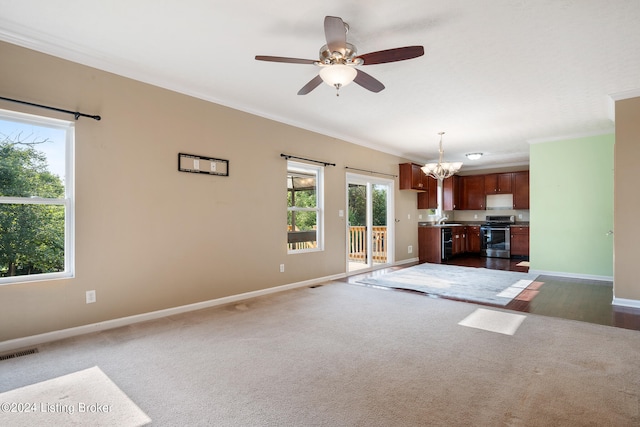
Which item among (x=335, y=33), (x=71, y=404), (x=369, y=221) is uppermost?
(x=335, y=33)

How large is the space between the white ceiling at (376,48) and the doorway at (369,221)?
210 cm

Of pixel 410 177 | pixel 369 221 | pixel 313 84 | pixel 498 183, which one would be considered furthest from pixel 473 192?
pixel 313 84

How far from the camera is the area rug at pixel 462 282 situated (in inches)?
179

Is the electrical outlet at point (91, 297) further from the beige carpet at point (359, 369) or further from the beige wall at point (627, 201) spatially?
the beige wall at point (627, 201)

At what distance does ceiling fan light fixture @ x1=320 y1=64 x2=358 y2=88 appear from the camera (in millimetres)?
2596

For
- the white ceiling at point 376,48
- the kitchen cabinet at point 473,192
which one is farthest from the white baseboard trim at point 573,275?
the kitchen cabinet at point 473,192

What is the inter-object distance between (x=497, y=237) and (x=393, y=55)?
300 inches

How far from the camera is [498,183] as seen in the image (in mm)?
9117

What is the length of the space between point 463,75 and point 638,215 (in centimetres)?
283

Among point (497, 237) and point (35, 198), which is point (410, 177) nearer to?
point (497, 237)

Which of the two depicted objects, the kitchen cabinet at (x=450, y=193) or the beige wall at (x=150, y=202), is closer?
the beige wall at (x=150, y=202)

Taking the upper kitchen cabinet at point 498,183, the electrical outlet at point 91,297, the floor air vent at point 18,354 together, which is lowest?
the floor air vent at point 18,354

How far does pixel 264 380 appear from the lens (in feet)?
7.41

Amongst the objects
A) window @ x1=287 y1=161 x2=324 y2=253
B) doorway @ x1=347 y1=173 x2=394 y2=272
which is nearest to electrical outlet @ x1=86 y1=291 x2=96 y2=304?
window @ x1=287 y1=161 x2=324 y2=253
